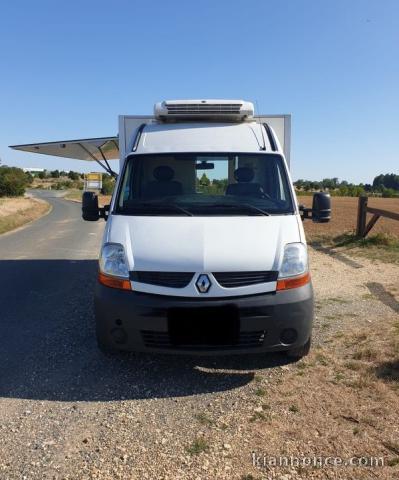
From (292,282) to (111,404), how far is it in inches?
73.1

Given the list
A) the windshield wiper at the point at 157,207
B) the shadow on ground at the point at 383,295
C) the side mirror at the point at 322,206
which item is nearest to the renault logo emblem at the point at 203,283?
the windshield wiper at the point at 157,207

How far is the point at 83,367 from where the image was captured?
456 centimetres

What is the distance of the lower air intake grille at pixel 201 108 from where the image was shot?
19.9ft

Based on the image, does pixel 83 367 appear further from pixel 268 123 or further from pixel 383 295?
pixel 383 295

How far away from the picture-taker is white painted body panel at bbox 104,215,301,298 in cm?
400

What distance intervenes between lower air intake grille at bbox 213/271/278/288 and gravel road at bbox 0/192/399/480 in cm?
94

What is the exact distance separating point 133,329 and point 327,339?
244cm

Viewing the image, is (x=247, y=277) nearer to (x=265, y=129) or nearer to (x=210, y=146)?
(x=210, y=146)

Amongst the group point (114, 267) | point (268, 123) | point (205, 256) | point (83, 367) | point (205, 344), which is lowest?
point (83, 367)

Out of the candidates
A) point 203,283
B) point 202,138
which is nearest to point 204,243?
point 203,283

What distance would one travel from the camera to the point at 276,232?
14.4ft

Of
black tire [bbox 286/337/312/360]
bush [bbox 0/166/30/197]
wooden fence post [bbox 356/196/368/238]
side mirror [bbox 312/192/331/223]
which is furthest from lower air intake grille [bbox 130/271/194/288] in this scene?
bush [bbox 0/166/30/197]

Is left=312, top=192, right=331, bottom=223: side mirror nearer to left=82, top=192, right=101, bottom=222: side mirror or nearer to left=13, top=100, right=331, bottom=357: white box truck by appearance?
left=13, top=100, right=331, bottom=357: white box truck

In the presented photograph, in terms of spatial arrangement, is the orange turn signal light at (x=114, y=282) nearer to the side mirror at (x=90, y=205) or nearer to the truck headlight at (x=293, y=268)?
the truck headlight at (x=293, y=268)
